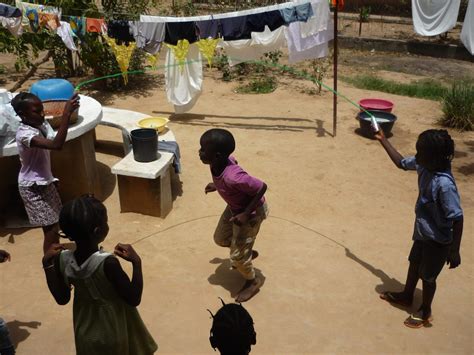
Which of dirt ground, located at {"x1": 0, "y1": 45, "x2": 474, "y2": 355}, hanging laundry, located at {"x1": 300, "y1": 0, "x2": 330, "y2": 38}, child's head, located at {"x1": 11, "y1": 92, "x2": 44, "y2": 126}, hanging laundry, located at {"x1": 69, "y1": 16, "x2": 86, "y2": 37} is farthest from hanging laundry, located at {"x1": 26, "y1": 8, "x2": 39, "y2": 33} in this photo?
child's head, located at {"x1": 11, "y1": 92, "x2": 44, "y2": 126}

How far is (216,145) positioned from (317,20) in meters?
4.27

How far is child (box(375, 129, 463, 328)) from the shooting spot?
2762mm

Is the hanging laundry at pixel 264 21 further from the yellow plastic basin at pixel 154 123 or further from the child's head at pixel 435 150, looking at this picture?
the child's head at pixel 435 150

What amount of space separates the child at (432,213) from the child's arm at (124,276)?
1784mm

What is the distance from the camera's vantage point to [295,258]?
3.96m

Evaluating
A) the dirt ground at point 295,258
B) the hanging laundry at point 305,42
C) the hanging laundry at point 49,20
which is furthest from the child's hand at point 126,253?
the hanging laundry at point 49,20

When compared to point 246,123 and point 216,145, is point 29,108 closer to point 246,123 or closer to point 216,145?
point 216,145

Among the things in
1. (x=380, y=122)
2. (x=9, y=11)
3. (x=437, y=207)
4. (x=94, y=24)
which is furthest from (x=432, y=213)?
(x=9, y=11)

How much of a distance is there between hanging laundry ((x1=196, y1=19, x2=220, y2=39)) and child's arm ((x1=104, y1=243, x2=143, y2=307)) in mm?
5263

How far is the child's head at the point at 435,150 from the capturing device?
2725 mm

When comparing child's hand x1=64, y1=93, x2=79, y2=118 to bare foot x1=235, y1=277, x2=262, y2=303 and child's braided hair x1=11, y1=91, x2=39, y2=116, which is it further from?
bare foot x1=235, y1=277, x2=262, y2=303

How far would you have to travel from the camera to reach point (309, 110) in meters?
7.84

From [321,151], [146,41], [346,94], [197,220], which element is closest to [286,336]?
[197,220]

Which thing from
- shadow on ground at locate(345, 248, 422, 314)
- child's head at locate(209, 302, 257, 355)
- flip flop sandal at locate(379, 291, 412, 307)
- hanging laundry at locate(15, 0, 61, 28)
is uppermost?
hanging laundry at locate(15, 0, 61, 28)
